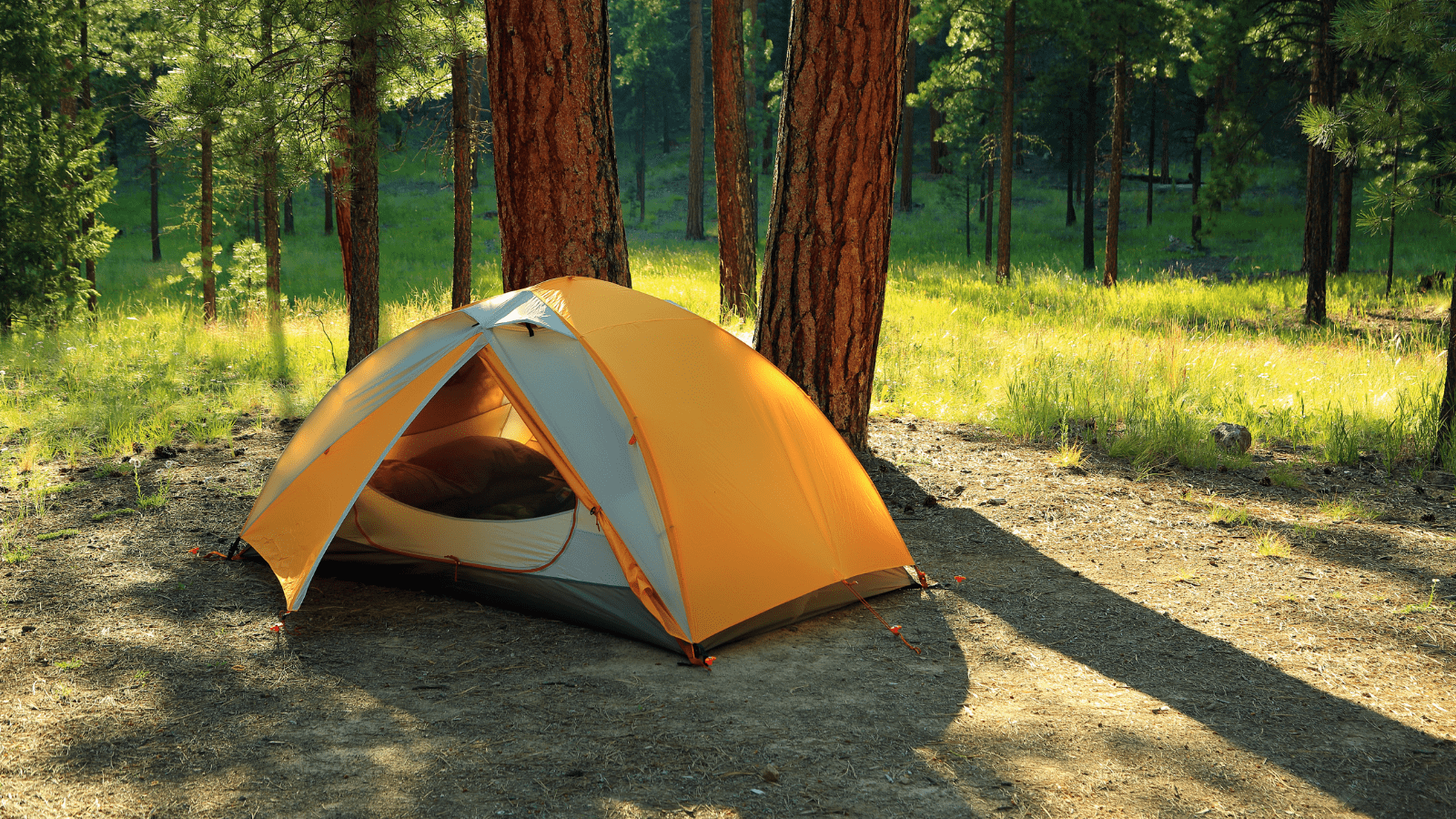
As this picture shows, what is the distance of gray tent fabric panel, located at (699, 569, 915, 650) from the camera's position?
390cm

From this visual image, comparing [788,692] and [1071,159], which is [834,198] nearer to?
[788,692]

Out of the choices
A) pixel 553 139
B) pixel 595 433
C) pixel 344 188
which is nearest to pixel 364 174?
pixel 344 188

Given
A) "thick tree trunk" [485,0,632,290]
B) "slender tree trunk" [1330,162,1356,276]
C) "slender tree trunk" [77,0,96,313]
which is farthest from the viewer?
"slender tree trunk" [1330,162,1356,276]

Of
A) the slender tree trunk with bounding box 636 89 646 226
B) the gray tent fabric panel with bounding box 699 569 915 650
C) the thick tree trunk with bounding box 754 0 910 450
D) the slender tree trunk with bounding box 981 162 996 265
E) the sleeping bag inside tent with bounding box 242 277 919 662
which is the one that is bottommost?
the gray tent fabric panel with bounding box 699 569 915 650

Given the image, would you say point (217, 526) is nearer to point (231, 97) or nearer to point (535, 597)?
point (535, 597)

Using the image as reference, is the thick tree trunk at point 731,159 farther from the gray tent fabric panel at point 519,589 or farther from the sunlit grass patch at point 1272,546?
the gray tent fabric panel at point 519,589

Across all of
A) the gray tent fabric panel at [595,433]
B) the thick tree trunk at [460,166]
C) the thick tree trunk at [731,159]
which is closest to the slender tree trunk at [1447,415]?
the gray tent fabric panel at [595,433]

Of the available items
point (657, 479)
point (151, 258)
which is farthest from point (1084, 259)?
point (151, 258)

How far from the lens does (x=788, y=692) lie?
11.6 ft

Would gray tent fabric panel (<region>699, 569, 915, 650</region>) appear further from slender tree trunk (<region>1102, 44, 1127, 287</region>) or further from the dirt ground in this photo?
slender tree trunk (<region>1102, 44, 1127, 287</region>)

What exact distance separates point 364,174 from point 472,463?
5.48m

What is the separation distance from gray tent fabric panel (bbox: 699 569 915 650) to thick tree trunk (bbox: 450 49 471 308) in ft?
24.9

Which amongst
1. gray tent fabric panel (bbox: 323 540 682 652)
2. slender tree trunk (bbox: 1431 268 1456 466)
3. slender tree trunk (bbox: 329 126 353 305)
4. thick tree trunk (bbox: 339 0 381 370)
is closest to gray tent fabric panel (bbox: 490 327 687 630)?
gray tent fabric panel (bbox: 323 540 682 652)

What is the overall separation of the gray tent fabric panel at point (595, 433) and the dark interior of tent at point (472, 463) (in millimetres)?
303
